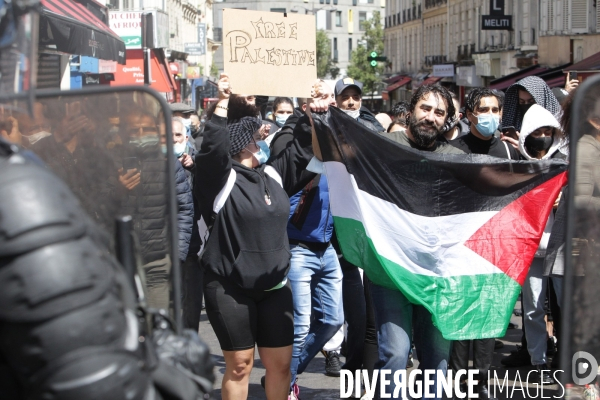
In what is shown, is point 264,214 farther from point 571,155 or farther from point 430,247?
point 571,155

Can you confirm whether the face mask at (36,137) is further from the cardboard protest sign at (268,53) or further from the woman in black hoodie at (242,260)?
the cardboard protest sign at (268,53)

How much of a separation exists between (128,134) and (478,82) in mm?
42080

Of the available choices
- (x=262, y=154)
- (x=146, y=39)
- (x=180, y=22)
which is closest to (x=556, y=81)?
(x=146, y=39)

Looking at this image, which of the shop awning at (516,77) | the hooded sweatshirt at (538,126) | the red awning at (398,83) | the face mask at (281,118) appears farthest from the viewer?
the red awning at (398,83)

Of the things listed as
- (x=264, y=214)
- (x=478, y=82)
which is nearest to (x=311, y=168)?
(x=264, y=214)

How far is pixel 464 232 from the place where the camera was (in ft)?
14.5

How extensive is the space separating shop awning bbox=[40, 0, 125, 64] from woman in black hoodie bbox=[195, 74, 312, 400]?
597 centimetres

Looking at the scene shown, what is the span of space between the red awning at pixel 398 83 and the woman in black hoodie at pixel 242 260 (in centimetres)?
5706

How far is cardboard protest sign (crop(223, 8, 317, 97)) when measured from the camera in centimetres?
529

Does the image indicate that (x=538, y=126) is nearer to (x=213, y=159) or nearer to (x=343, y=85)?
(x=343, y=85)

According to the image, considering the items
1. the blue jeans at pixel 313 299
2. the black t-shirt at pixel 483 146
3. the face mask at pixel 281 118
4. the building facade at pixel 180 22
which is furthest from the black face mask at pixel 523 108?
the building facade at pixel 180 22

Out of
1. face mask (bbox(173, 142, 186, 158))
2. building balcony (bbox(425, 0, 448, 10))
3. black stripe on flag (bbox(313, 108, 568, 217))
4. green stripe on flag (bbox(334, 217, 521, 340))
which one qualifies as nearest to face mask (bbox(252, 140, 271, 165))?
black stripe on flag (bbox(313, 108, 568, 217))

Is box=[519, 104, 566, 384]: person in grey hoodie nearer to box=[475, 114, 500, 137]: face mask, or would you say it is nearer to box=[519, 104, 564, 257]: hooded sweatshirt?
box=[519, 104, 564, 257]: hooded sweatshirt

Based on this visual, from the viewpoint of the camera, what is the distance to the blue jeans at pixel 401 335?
448 cm
